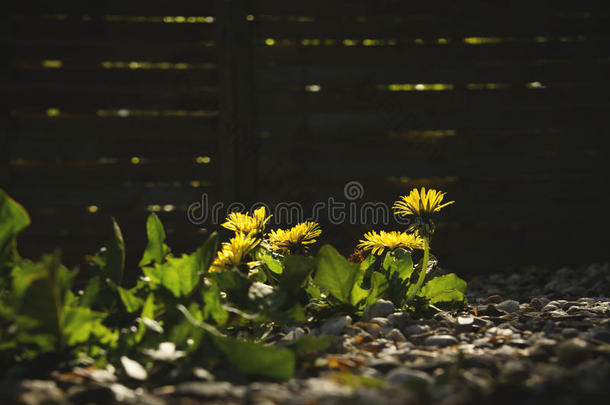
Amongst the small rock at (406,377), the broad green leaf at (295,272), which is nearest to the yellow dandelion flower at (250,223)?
the broad green leaf at (295,272)

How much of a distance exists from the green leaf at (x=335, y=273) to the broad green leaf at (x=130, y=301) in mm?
511

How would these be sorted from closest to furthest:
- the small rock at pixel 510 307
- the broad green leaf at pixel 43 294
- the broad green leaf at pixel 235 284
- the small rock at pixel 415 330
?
the broad green leaf at pixel 43 294 → the broad green leaf at pixel 235 284 → the small rock at pixel 415 330 → the small rock at pixel 510 307

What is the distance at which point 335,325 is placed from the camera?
1530mm

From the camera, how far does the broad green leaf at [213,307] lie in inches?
55.3

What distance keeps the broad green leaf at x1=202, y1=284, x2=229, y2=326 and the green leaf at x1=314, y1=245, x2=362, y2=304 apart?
0.30 m

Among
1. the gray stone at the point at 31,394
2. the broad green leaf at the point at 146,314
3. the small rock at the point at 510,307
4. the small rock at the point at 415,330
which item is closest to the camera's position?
the gray stone at the point at 31,394

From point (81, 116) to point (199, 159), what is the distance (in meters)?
0.82

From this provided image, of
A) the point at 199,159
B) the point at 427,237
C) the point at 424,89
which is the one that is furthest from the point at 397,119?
the point at 427,237

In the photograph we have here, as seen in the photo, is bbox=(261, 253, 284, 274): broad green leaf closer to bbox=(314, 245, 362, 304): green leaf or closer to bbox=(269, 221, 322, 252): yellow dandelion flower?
bbox=(269, 221, 322, 252): yellow dandelion flower

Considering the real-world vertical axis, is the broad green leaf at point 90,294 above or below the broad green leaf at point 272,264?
below

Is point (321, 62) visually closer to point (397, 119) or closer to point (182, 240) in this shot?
point (397, 119)

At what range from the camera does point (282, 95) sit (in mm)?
3414

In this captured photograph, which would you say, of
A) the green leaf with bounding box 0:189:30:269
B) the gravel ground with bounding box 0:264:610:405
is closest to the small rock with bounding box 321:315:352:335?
the gravel ground with bounding box 0:264:610:405

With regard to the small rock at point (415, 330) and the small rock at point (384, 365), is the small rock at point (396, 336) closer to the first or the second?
the small rock at point (415, 330)
